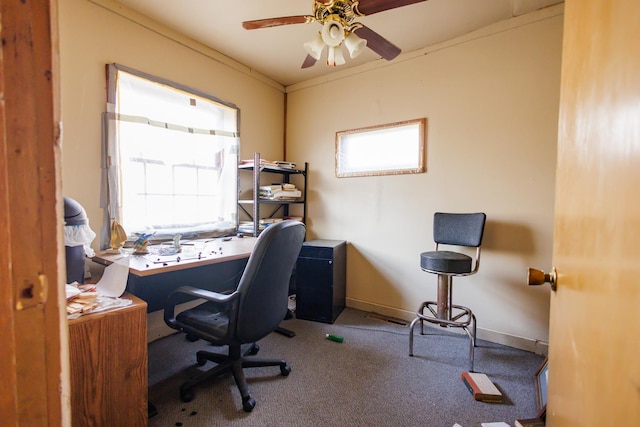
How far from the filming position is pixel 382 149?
8.84ft

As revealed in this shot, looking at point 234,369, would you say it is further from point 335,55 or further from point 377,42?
point 377,42

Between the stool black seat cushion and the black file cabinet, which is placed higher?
the stool black seat cushion

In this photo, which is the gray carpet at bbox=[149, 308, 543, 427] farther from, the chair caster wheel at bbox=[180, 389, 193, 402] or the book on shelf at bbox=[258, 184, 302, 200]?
the book on shelf at bbox=[258, 184, 302, 200]

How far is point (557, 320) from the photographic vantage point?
0.72m

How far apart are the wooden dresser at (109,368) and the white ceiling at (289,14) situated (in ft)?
6.71

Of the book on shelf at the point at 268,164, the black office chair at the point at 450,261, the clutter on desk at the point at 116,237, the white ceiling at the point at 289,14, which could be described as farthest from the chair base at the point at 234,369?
the white ceiling at the point at 289,14

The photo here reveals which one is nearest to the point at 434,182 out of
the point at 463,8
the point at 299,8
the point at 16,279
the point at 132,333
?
the point at 463,8

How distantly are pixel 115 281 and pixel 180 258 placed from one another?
343 mm

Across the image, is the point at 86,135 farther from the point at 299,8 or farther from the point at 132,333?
the point at 299,8

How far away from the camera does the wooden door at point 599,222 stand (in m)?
0.37

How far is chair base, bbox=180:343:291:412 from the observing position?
4.83 feet

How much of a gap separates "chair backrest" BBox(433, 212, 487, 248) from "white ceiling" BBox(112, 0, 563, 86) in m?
1.48

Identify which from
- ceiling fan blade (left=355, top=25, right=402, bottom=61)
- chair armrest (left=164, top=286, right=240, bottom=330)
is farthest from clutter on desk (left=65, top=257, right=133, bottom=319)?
ceiling fan blade (left=355, top=25, right=402, bottom=61)

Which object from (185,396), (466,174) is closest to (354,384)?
(185,396)
